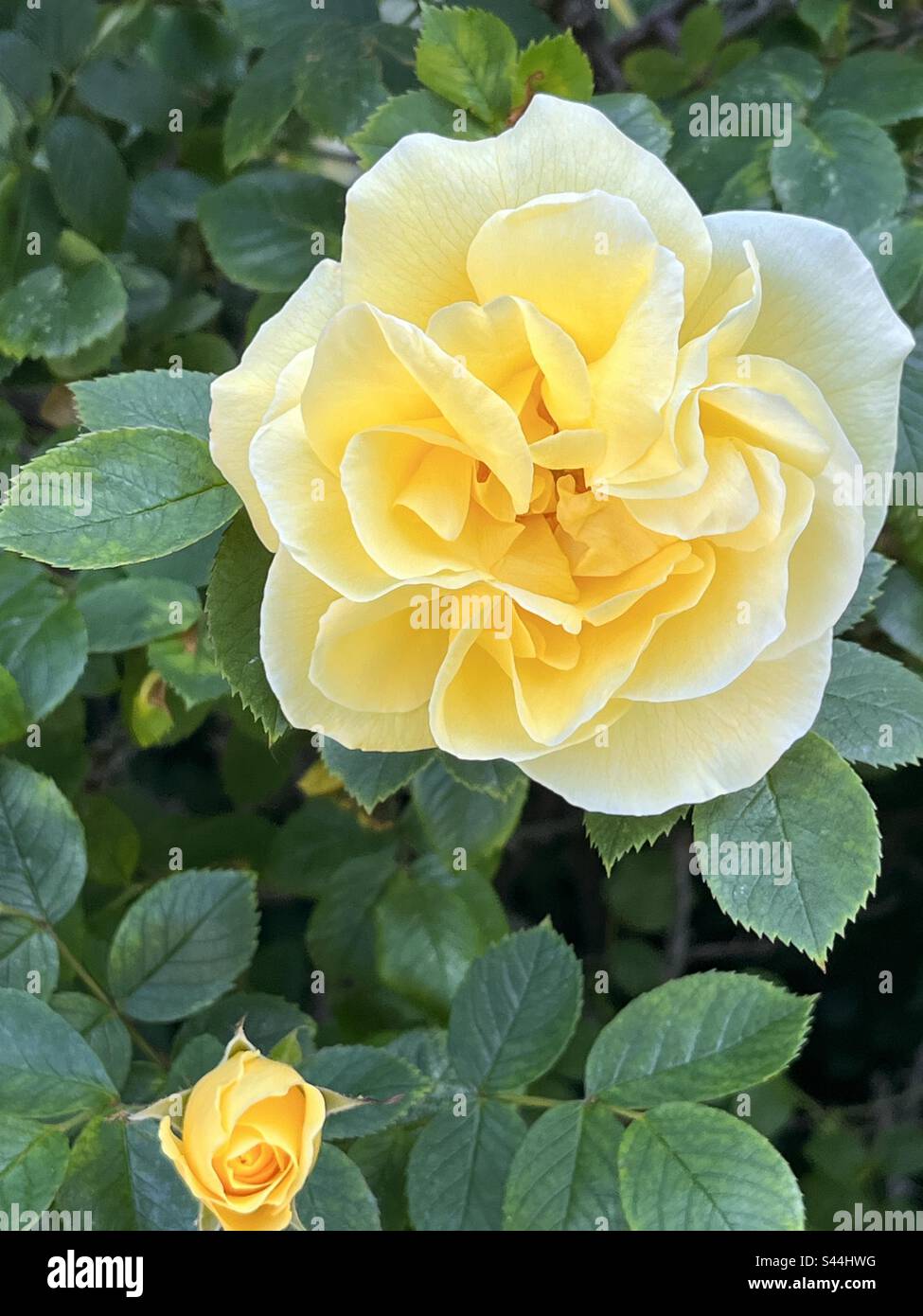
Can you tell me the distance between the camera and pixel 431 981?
3.25 ft

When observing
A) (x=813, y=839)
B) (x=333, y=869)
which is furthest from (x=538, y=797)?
(x=813, y=839)

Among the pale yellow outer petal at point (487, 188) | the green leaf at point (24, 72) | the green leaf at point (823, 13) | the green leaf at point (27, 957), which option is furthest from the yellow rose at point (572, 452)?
the green leaf at point (24, 72)

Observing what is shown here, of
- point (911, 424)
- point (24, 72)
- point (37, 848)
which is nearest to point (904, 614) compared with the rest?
point (911, 424)

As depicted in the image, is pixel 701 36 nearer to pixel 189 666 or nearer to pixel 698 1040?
pixel 189 666

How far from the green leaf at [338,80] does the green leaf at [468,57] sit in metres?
0.15

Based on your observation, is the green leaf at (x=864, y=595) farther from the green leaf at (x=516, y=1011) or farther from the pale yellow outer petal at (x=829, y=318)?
the green leaf at (x=516, y=1011)

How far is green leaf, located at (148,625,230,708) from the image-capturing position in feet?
2.76

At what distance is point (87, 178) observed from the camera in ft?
3.15

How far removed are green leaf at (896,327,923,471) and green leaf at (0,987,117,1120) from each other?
70cm

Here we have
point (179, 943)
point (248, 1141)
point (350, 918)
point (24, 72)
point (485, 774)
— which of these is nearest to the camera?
point (248, 1141)

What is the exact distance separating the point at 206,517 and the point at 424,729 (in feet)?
0.55

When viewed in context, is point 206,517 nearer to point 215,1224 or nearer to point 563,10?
point 215,1224

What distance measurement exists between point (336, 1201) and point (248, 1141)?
134mm

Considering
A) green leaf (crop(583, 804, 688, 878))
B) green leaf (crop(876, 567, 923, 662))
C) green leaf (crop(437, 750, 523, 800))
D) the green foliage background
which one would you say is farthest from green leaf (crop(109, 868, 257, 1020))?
green leaf (crop(876, 567, 923, 662))
